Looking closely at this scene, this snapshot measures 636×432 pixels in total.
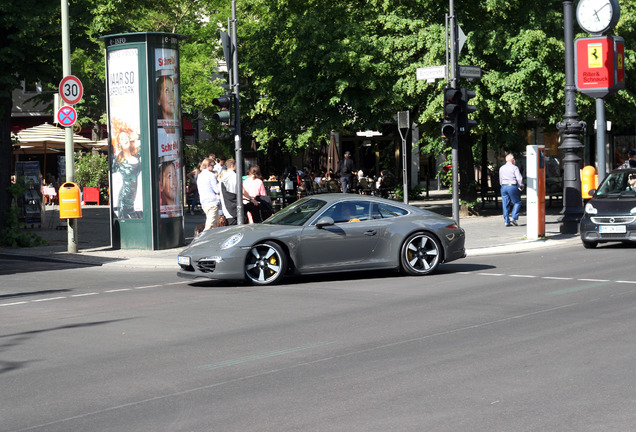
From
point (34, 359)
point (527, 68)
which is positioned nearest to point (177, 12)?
point (527, 68)

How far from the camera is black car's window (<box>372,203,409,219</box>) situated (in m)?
14.0

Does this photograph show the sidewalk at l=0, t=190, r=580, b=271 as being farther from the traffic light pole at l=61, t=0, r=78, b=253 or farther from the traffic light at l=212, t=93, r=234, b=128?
the traffic light at l=212, t=93, r=234, b=128

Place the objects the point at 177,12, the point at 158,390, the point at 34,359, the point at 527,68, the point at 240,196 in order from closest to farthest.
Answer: the point at 158,390 → the point at 34,359 → the point at 240,196 → the point at 527,68 → the point at 177,12

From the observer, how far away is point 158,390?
22.6 feet

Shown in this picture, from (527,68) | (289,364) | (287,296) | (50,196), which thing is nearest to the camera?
(289,364)

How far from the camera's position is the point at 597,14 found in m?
23.4

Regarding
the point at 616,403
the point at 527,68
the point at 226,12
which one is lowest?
the point at 616,403

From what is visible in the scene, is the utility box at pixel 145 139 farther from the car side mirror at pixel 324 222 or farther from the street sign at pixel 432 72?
the car side mirror at pixel 324 222

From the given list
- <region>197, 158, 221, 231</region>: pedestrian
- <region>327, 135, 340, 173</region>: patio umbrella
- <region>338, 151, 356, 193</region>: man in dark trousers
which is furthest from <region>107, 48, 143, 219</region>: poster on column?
<region>327, 135, 340, 173</region>: patio umbrella

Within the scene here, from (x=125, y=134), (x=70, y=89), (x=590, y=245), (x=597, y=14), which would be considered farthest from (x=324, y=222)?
(x=597, y=14)

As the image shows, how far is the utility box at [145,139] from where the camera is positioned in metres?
19.1

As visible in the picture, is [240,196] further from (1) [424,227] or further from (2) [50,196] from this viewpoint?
(2) [50,196]

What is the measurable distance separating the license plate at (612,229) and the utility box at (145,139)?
8.54m

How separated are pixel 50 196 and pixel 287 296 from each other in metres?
29.4
